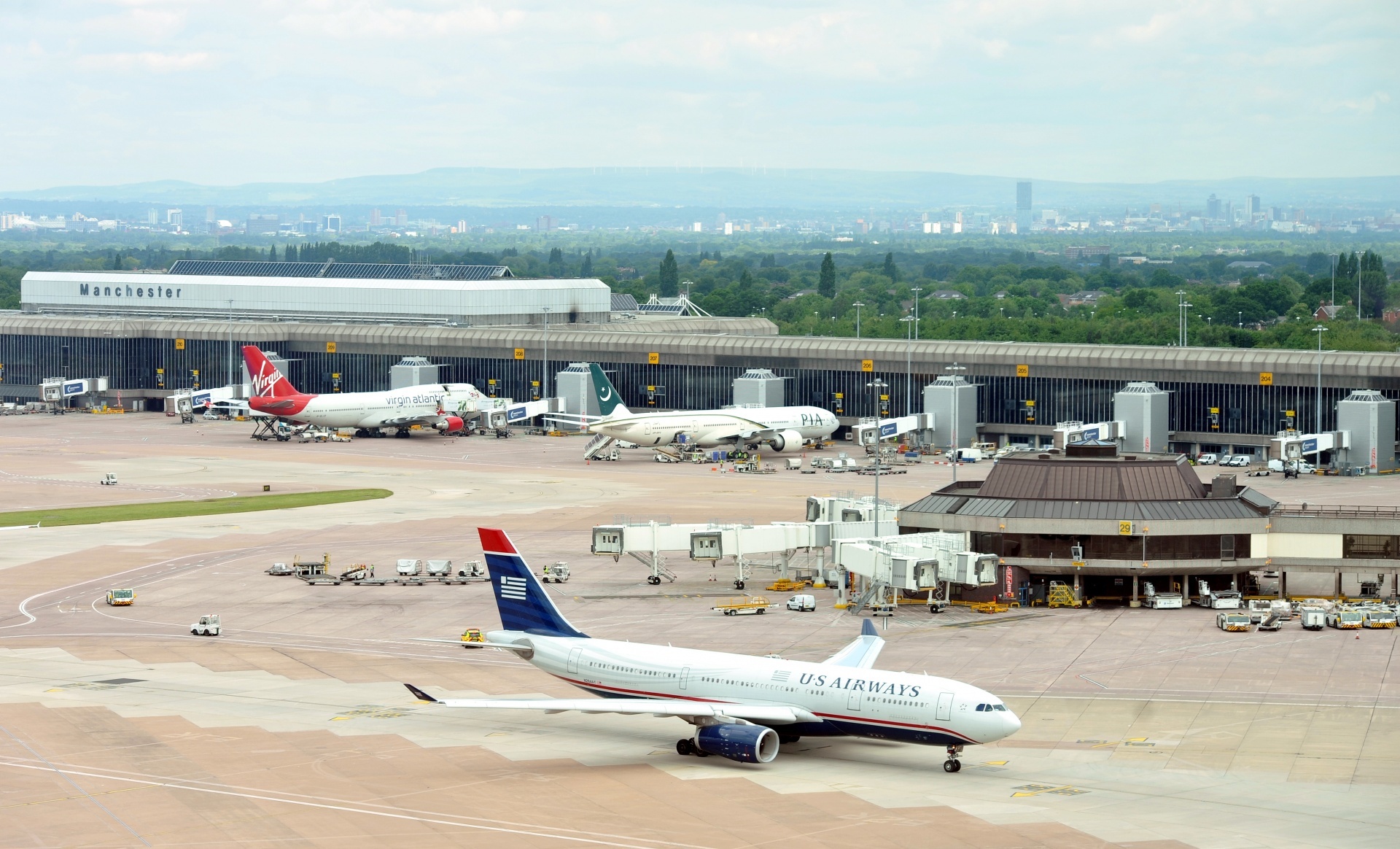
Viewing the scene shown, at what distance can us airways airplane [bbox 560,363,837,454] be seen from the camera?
173m

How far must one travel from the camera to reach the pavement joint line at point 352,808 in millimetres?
56875

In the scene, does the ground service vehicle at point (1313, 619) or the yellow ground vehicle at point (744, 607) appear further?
the yellow ground vehicle at point (744, 607)

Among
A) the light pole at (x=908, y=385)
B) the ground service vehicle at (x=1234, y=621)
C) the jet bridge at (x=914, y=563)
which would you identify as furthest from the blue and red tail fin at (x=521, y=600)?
the light pole at (x=908, y=385)

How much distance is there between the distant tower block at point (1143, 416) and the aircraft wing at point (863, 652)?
10944 centimetres

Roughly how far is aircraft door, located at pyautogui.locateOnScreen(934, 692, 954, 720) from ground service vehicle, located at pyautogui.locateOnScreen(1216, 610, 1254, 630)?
34.3 m

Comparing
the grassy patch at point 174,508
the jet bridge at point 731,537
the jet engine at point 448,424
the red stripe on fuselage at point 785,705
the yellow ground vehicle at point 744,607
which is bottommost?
the yellow ground vehicle at point 744,607

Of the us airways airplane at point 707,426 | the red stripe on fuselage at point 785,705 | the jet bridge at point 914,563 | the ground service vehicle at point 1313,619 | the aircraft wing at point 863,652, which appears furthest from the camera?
the us airways airplane at point 707,426

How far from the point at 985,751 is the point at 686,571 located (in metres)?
46.4

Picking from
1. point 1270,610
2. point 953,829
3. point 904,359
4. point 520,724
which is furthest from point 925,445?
point 953,829

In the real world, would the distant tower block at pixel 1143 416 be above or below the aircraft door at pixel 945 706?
above

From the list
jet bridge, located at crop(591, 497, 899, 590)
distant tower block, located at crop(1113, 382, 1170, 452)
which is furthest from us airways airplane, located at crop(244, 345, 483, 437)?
jet bridge, located at crop(591, 497, 899, 590)

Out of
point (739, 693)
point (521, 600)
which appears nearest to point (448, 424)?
point (521, 600)

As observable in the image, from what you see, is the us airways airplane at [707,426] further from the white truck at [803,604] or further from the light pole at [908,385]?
the white truck at [803,604]

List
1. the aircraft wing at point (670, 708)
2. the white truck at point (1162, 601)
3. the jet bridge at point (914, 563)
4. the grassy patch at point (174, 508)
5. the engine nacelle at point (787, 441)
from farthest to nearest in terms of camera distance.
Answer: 1. the engine nacelle at point (787, 441)
2. the grassy patch at point (174, 508)
3. the white truck at point (1162, 601)
4. the jet bridge at point (914, 563)
5. the aircraft wing at point (670, 708)
